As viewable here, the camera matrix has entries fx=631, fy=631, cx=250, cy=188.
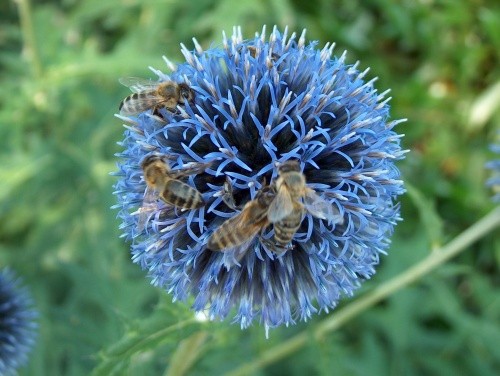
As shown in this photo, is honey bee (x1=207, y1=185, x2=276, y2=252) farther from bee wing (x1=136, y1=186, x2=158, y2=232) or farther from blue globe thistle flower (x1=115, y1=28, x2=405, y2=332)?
bee wing (x1=136, y1=186, x2=158, y2=232)

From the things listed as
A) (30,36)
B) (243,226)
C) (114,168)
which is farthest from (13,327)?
(30,36)

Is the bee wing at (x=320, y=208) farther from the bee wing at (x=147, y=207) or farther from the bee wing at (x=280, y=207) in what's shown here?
the bee wing at (x=147, y=207)

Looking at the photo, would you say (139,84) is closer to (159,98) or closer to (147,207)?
(159,98)

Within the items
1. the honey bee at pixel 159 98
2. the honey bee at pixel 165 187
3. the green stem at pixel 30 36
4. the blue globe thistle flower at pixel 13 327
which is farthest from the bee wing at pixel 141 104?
the green stem at pixel 30 36

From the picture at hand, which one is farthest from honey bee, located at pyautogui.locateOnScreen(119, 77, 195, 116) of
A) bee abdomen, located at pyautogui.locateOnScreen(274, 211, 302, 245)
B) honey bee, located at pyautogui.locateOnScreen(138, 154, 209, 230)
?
bee abdomen, located at pyautogui.locateOnScreen(274, 211, 302, 245)

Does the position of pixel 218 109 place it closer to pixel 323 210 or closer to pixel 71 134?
pixel 323 210

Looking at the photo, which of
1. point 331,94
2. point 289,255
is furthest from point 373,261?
point 331,94
